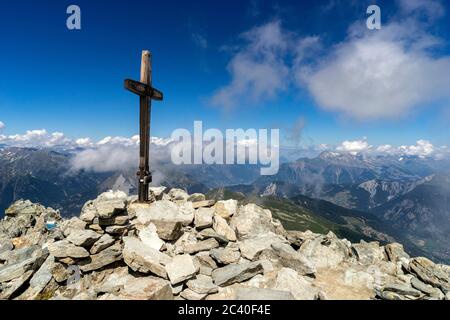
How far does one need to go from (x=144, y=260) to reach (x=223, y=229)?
436cm

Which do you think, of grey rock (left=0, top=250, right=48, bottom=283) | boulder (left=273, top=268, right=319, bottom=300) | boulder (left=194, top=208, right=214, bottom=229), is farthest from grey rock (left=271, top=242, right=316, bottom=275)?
grey rock (left=0, top=250, right=48, bottom=283)

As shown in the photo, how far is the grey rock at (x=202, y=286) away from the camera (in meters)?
8.55

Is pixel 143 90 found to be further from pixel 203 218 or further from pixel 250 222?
pixel 250 222

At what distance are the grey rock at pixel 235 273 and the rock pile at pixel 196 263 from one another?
0.04 m

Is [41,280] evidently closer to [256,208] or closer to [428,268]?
[256,208]

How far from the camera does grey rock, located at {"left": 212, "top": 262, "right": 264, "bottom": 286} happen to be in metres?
9.33

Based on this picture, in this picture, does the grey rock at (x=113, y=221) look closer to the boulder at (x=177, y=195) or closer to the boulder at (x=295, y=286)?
the boulder at (x=177, y=195)

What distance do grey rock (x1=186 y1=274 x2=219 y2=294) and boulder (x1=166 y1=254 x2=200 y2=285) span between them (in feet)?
0.68

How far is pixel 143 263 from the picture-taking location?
30.8ft

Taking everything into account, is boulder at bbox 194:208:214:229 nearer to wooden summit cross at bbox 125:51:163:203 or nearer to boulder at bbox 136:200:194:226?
boulder at bbox 136:200:194:226
